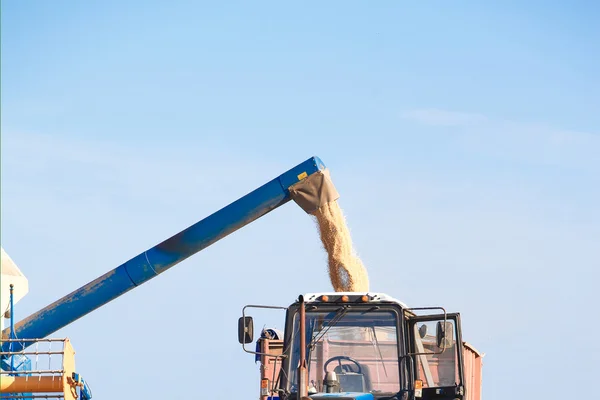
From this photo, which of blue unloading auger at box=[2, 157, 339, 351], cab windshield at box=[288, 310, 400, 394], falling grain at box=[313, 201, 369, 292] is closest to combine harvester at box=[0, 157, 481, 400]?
Answer: cab windshield at box=[288, 310, 400, 394]

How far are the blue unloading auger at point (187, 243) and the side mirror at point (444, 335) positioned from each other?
5.36 metres

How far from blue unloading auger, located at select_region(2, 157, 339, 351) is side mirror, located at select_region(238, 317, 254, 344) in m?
5.13

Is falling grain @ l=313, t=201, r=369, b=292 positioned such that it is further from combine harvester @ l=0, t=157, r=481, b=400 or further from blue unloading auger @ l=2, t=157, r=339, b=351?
combine harvester @ l=0, t=157, r=481, b=400

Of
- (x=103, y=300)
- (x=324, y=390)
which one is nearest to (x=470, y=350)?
(x=324, y=390)

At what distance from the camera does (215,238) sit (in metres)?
13.9

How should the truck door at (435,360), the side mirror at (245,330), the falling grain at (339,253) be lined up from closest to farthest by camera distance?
the side mirror at (245,330) → the truck door at (435,360) → the falling grain at (339,253)

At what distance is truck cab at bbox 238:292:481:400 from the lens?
8.48 metres

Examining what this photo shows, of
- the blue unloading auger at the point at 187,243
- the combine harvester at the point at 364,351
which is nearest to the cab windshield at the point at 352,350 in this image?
the combine harvester at the point at 364,351

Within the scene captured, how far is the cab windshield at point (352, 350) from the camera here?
852 cm

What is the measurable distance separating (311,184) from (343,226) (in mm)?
732

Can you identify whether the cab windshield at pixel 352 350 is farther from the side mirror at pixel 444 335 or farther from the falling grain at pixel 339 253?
the falling grain at pixel 339 253

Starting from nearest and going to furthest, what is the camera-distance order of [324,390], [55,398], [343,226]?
[324,390]
[55,398]
[343,226]

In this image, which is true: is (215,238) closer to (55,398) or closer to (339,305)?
(55,398)

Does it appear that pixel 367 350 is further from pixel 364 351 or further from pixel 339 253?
pixel 339 253
